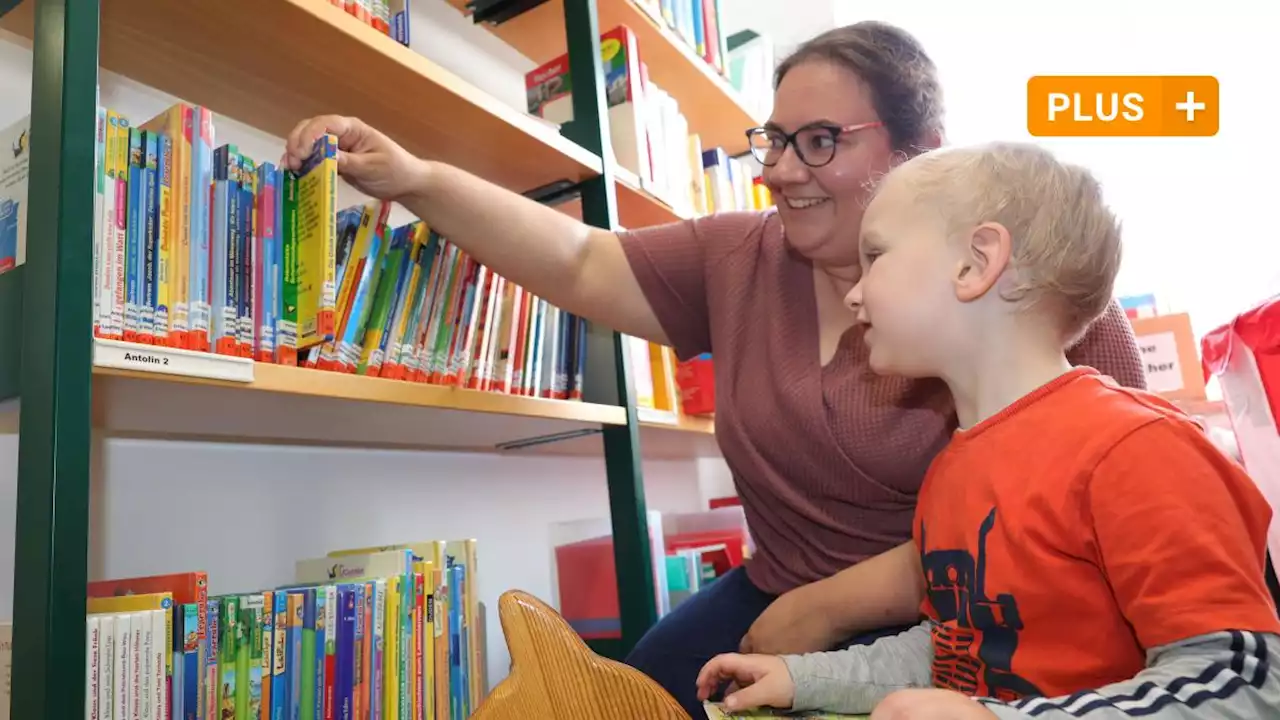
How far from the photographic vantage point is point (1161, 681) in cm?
61

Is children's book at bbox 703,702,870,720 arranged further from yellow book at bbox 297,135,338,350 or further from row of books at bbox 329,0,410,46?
row of books at bbox 329,0,410,46

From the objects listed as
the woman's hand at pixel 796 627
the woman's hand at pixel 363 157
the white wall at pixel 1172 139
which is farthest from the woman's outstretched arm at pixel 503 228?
the white wall at pixel 1172 139

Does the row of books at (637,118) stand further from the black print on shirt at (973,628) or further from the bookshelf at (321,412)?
the black print on shirt at (973,628)

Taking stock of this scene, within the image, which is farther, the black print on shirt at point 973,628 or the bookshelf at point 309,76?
the bookshelf at point 309,76

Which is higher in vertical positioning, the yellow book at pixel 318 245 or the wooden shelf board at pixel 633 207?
the wooden shelf board at pixel 633 207

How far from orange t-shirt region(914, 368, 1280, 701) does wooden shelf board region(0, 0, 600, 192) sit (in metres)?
0.85

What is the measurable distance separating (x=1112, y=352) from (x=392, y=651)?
93 cm

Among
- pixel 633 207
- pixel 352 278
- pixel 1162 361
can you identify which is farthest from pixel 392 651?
pixel 1162 361

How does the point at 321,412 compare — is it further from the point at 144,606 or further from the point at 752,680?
the point at 752,680

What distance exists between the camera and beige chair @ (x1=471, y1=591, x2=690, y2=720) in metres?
0.63

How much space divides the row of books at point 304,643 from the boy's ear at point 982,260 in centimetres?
74

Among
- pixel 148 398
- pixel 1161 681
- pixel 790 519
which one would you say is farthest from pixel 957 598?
pixel 148 398

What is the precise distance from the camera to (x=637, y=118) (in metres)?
1.80

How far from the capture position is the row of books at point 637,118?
1716 mm
